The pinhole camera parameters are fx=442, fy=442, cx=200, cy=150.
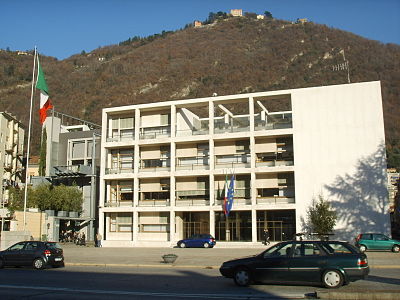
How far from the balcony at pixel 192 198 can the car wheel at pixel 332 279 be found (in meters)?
33.6

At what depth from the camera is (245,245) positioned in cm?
4372

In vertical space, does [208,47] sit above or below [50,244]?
above

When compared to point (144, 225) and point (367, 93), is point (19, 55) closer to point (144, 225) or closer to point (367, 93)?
point (144, 225)

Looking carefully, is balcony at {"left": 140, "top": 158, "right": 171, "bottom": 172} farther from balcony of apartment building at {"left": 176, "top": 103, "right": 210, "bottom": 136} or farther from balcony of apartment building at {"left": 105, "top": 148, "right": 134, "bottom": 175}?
balcony of apartment building at {"left": 176, "top": 103, "right": 210, "bottom": 136}

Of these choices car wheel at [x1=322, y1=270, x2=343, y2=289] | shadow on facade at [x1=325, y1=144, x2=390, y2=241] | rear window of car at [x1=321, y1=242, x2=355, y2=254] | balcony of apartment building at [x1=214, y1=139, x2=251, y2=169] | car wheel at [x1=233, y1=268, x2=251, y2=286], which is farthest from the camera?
balcony of apartment building at [x1=214, y1=139, x2=251, y2=169]

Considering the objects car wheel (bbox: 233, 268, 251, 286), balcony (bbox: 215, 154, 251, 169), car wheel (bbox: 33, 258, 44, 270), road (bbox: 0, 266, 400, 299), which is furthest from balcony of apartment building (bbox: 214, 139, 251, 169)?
car wheel (bbox: 233, 268, 251, 286)

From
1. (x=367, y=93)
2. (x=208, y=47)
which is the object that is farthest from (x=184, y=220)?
(x=208, y=47)

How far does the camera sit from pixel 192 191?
48.1 metres

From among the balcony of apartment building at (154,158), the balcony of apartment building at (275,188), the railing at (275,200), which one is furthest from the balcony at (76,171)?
the railing at (275,200)

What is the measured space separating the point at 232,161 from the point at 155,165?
922 centimetres

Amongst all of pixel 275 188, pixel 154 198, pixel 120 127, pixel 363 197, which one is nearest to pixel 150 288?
pixel 363 197

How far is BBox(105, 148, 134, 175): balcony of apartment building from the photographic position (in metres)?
51.4

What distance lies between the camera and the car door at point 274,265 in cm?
1347

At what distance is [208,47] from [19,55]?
2814 inches
